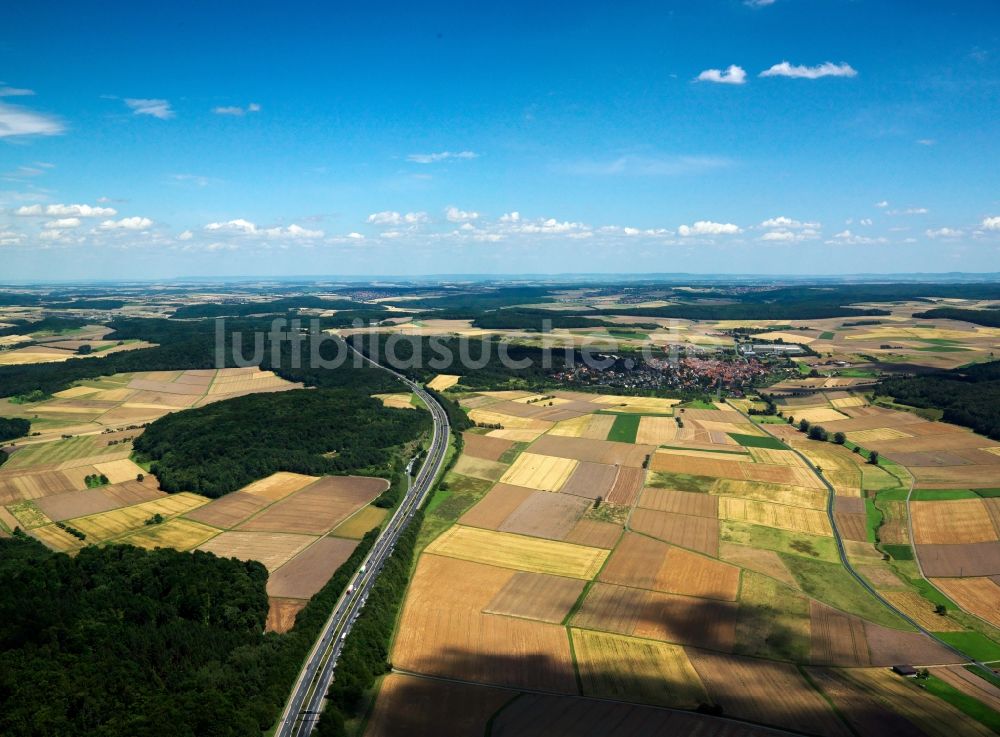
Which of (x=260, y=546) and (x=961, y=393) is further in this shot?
(x=961, y=393)

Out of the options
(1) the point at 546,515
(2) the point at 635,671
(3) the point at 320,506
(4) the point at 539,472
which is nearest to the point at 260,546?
(3) the point at 320,506

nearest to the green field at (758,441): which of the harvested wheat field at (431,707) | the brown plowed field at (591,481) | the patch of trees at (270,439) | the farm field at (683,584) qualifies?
the farm field at (683,584)

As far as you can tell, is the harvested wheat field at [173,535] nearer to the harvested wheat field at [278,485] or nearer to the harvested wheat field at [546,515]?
the harvested wheat field at [278,485]

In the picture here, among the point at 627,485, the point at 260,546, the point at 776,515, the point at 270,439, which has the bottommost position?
the point at 260,546

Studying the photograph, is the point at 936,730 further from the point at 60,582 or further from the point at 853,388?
the point at 853,388

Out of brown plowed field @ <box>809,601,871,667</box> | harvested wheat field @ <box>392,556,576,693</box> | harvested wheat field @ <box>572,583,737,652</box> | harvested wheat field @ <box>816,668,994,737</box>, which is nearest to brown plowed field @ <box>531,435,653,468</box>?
harvested wheat field @ <box>572,583,737,652</box>

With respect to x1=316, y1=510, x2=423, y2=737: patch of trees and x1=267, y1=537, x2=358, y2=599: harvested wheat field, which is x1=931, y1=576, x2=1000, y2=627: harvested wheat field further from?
x1=267, y1=537, x2=358, y2=599: harvested wheat field

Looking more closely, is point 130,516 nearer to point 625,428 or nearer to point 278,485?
point 278,485
